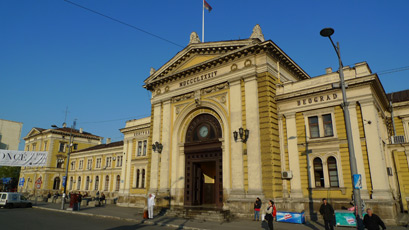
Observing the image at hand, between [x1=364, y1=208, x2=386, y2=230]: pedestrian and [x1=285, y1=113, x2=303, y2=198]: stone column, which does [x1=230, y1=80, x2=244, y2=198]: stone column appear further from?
[x1=364, y1=208, x2=386, y2=230]: pedestrian

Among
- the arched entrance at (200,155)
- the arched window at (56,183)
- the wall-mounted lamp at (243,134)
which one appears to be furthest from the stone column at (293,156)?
the arched window at (56,183)

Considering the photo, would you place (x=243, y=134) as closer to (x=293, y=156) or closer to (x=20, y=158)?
(x=293, y=156)

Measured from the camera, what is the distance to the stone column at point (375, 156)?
15.8 metres

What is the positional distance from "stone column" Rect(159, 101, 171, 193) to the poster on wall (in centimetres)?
1224

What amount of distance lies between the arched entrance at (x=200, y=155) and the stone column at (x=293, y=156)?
527cm

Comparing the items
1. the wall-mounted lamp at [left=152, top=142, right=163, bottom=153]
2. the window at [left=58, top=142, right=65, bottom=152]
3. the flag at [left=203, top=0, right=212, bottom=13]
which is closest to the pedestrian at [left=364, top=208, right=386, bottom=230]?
the wall-mounted lamp at [left=152, top=142, right=163, bottom=153]

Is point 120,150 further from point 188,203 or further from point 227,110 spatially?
point 227,110

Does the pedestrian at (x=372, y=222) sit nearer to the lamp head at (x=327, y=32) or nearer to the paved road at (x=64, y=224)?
the lamp head at (x=327, y=32)

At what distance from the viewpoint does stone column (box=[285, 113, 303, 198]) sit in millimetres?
18766

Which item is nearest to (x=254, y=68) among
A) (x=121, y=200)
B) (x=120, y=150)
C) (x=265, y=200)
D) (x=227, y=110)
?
(x=227, y=110)

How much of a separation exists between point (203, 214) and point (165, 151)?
309 inches

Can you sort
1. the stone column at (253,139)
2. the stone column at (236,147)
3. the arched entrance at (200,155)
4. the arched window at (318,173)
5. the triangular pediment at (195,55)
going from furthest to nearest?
the arched entrance at (200,155) < the triangular pediment at (195,55) < the stone column at (236,147) < the stone column at (253,139) < the arched window at (318,173)

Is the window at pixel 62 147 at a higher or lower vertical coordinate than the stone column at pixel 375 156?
higher

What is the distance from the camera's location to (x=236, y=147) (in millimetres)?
20281
